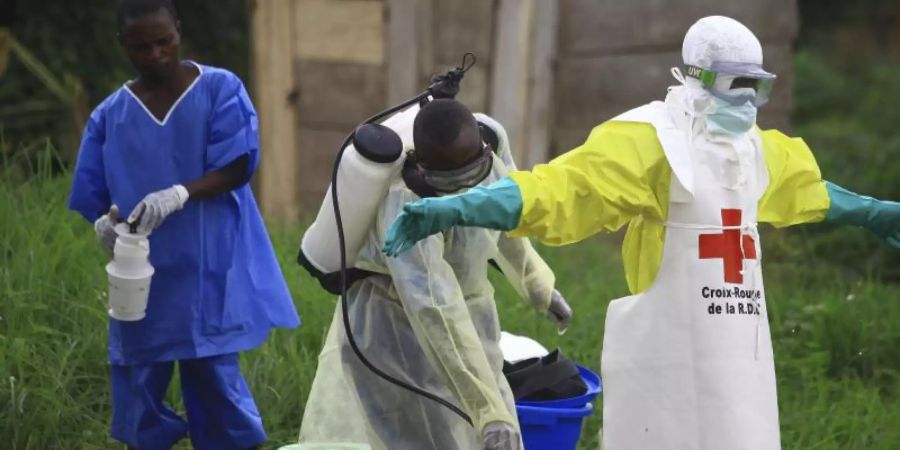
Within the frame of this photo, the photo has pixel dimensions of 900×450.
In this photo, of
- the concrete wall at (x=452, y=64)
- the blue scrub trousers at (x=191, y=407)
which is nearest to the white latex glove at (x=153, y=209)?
the blue scrub trousers at (x=191, y=407)

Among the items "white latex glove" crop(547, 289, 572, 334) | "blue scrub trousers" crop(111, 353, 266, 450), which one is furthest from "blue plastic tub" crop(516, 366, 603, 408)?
"blue scrub trousers" crop(111, 353, 266, 450)

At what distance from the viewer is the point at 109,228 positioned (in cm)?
511

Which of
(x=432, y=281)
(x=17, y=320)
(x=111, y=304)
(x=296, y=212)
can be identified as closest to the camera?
(x=432, y=281)

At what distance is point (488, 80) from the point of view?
9281 mm

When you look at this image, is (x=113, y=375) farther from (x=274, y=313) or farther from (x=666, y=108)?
(x=666, y=108)

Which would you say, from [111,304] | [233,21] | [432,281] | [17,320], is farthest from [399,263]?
[233,21]

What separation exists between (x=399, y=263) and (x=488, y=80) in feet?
16.6

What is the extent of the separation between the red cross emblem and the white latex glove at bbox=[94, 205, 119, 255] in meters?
1.78

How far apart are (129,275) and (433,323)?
122 cm

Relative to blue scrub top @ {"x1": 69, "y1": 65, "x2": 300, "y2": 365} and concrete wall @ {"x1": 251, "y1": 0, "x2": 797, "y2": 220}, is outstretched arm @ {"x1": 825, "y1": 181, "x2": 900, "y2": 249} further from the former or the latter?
concrete wall @ {"x1": 251, "y1": 0, "x2": 797, "y2": 220}

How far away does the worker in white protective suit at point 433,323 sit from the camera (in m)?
4.27

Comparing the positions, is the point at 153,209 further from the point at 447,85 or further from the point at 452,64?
the point at 452,64

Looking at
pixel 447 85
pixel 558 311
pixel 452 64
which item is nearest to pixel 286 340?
pixel 558 311

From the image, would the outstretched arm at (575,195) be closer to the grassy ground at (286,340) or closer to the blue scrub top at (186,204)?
the blue scrub top at (186,204)
